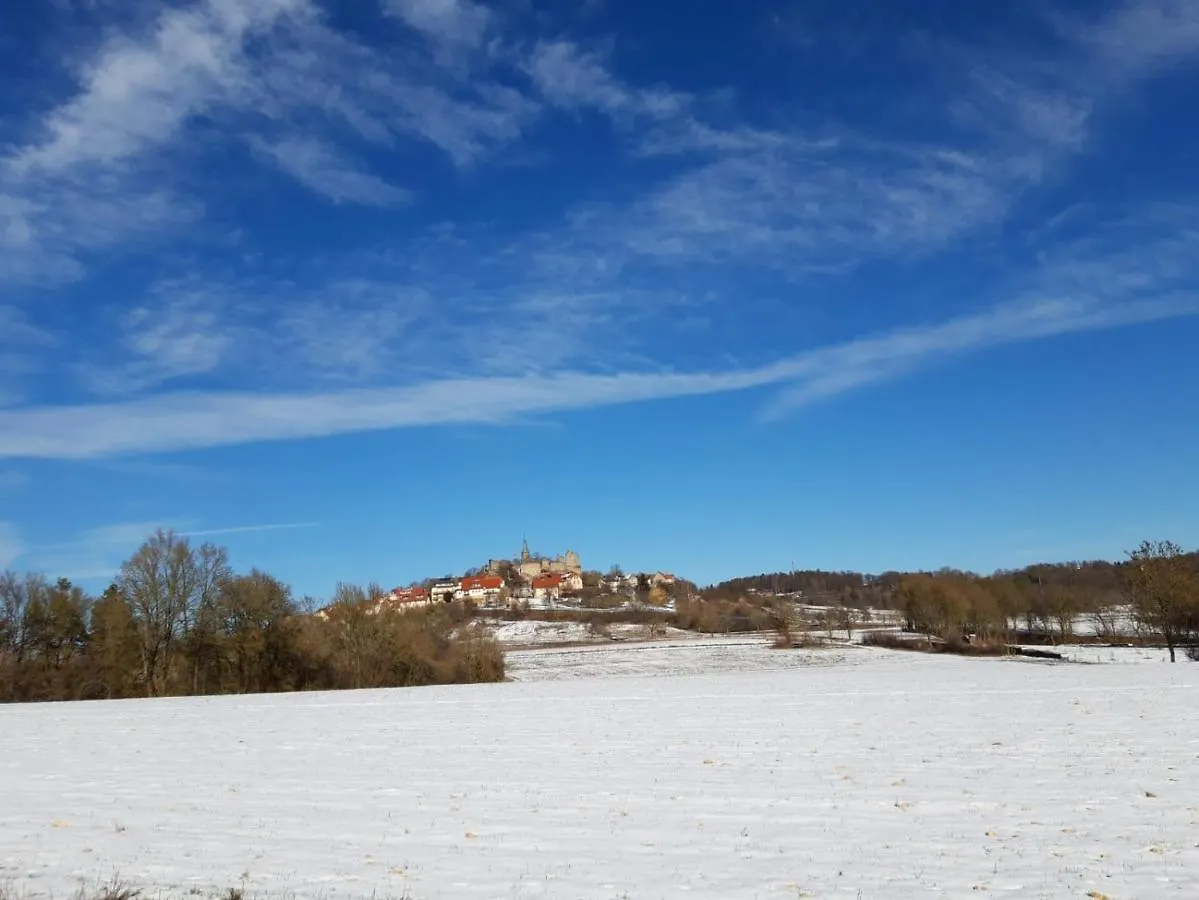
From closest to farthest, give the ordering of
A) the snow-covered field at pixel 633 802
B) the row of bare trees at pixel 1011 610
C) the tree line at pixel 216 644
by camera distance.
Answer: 1. the snow-covered field at pixel 633 802
2. the tree line at pixel 216 644
3. the row of bare trees at pixel 1011 610

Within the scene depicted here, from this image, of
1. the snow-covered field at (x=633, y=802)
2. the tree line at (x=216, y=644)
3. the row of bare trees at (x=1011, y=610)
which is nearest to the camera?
the snow-covered field at (x=633, y=802)

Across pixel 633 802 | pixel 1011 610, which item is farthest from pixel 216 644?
pixel 1011 610

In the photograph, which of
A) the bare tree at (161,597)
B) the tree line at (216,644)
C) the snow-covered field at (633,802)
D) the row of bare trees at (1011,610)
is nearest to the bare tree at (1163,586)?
the row of bare trees at (1011,610)

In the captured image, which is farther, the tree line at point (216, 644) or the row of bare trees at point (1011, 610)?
the row of bare trees at point (1011, 610)

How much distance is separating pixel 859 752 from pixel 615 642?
358 feet

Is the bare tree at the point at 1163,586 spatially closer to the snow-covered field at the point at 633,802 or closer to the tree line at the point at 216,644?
the snow-covered field at the point at 633,802

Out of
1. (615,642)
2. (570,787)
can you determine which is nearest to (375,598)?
(570,787)

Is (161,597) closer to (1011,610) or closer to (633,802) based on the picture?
(633,802)

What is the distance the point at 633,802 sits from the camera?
1627cm

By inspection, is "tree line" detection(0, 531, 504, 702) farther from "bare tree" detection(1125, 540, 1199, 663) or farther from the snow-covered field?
"bare tree" detection(1125, 540, 1199, 663)

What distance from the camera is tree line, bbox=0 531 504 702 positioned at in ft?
205

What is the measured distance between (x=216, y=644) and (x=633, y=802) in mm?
55983

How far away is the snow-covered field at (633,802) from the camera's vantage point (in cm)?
1106

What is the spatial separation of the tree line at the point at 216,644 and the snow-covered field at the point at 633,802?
31.8 metres
